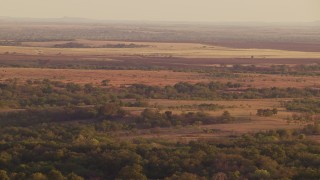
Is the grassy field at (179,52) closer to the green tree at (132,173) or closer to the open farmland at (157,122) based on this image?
the open farmland at (157,122)

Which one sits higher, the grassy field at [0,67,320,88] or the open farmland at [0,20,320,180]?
the open farmland at [0,20,320,180]

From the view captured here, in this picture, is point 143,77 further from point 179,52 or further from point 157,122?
point 179,52

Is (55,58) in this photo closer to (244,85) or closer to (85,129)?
(244,85)

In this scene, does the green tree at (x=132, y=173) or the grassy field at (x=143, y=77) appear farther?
the grassy field at (x=143, y=77)

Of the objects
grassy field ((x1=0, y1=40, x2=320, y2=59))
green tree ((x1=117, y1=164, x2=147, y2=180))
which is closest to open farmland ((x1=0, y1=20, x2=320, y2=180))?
green tree ((x1=117, y1=164, x2=147, y2=180))

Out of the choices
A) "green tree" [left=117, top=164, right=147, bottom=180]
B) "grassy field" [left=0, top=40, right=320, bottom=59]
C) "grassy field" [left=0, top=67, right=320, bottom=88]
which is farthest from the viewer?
"grassy field" [left=0, top=40, right=320, bottom=59]

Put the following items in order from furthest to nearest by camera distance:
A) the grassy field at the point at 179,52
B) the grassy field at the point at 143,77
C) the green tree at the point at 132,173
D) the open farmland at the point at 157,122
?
the grassy field at the point at 179,52
the grassy field at the point at 143,77
the open farmland at the point at 157,122
the green tree at the point at 132,173

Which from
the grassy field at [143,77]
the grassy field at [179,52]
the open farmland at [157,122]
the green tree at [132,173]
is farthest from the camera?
the grassy field at [179,52]

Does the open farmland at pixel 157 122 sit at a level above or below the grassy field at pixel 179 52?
above

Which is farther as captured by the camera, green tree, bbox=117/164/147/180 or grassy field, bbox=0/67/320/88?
grassy field, bbox=0/67/320/88

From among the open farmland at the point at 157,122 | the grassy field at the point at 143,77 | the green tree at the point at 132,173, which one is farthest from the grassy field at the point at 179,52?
the green tree at the point at 132,173

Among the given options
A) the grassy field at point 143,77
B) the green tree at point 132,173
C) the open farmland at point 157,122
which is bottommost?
the grassy field at point 143,77

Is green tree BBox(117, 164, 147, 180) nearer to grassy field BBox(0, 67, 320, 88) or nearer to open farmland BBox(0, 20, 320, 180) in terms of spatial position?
open farmland BBox(0, 20, 320, 180)
